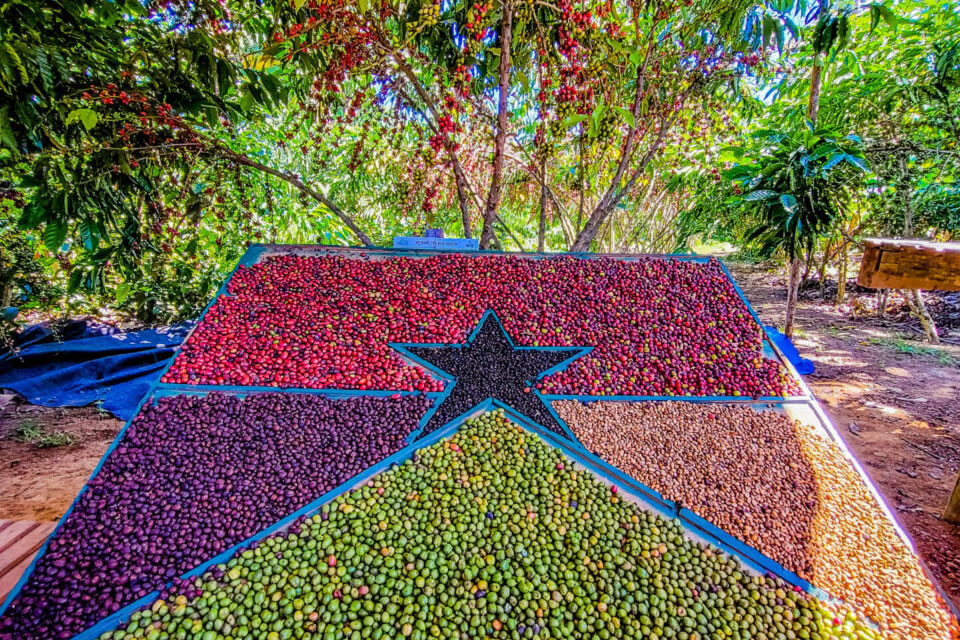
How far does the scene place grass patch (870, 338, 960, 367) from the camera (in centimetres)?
457

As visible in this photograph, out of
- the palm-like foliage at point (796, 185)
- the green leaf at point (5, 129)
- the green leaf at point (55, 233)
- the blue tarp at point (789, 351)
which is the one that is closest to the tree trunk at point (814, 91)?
the palm-like foliage at point (796, 185)

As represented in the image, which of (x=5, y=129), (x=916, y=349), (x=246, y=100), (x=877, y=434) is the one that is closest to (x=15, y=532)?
(x=5, y=129)

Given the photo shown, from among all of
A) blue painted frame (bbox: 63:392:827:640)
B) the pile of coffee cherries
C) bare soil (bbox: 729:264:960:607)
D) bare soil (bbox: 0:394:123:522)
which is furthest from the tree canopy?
bare soil (bbox: 729:264:960:607)

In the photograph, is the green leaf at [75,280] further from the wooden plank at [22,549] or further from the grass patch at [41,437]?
the grass patch at [41,437]

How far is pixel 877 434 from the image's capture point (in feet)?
10.4

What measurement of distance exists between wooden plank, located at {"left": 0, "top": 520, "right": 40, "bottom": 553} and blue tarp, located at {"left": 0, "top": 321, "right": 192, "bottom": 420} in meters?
1.55

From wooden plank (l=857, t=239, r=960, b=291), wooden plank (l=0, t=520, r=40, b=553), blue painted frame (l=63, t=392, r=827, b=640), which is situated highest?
wooden plank (l=857, t=239, r=960, b=291)

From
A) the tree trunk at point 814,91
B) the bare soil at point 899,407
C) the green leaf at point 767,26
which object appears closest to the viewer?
the bare soil at point 899,407

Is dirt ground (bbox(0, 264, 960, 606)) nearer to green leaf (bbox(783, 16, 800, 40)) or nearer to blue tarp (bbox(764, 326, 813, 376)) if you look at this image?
blue tarp (bbox(764, 326, 813, 376))

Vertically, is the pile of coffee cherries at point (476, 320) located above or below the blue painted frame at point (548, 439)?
above

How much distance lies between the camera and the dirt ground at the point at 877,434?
2297 mm

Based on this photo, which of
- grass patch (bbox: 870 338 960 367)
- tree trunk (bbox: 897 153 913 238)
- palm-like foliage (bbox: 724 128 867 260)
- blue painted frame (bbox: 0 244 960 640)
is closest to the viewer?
blue painted frame (bbox: 0 244 960 640)

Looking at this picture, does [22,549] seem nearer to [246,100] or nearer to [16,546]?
[16,546]

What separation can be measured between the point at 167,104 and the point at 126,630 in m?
2.35
